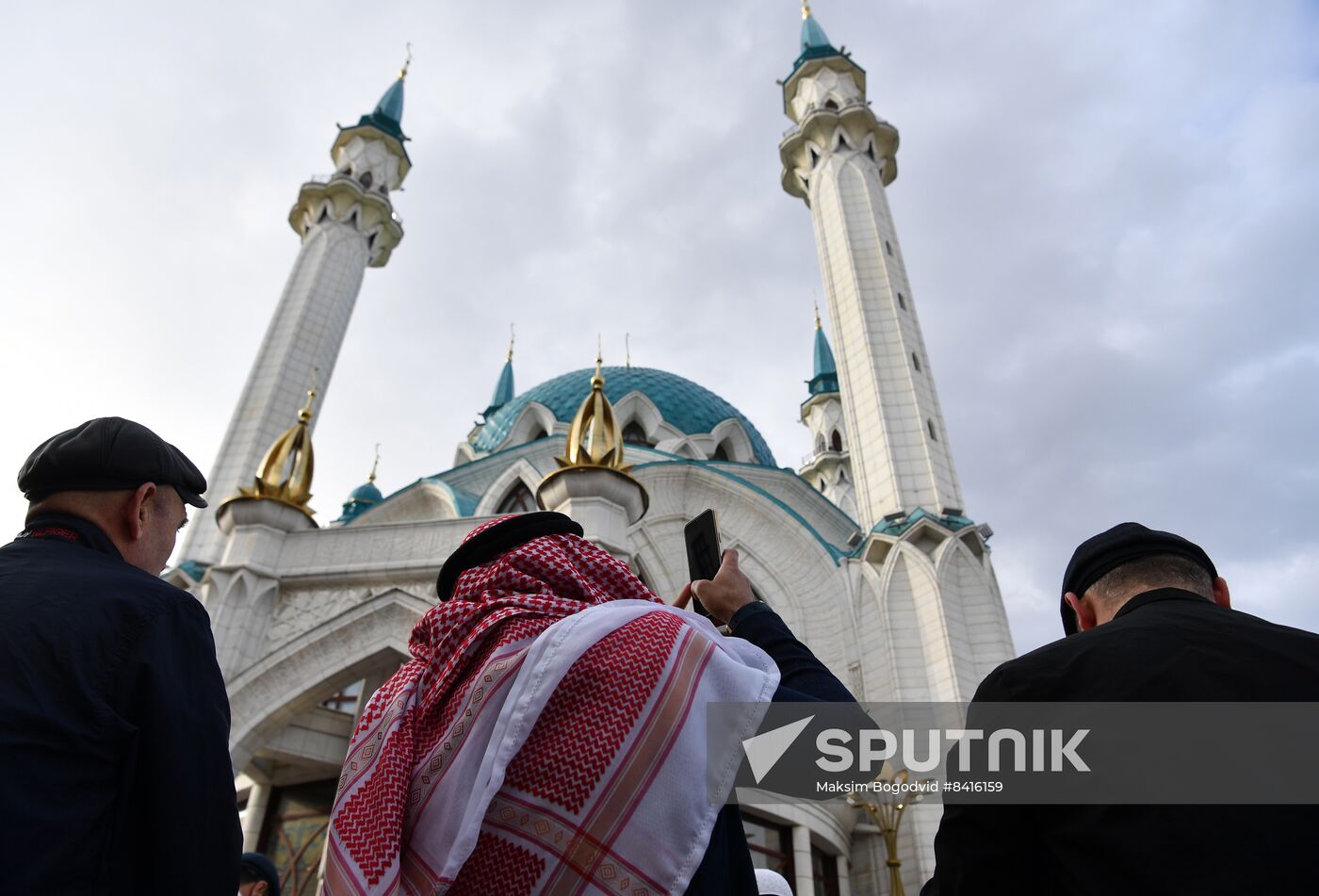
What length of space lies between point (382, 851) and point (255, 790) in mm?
10819

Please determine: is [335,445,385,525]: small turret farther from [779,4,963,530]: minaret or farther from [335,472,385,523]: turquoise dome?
[779,4,963,530]: minaret

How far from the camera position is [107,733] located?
1.54 meters

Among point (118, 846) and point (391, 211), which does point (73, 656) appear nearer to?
point (118, 846)

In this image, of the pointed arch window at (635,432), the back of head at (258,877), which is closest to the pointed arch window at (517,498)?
the pointed arch window at (635,432)

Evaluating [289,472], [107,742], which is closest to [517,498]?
[289,472]

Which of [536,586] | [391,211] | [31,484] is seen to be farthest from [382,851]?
[391,211]

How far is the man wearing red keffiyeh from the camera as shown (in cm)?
148

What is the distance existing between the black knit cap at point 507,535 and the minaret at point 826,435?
836 inches

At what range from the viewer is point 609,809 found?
149 cm

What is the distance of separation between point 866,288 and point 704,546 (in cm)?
1400

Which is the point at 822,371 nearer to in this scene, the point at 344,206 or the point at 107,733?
the point at 344,206

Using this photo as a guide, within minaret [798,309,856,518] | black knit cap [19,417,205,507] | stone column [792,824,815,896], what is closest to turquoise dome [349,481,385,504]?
minaret [798,309,856,518]

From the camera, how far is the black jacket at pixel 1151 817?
131 centimetres

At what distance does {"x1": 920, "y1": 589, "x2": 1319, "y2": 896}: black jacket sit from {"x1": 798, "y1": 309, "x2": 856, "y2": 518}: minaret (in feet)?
70.2
